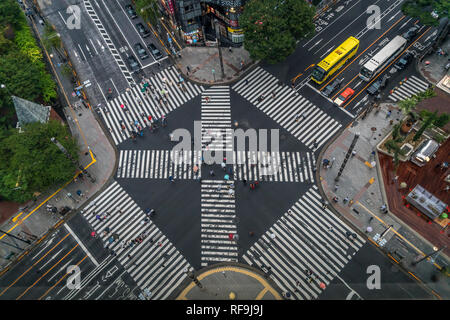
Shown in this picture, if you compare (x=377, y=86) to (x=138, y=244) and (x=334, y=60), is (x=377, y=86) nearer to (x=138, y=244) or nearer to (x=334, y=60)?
(x=334, y=60)

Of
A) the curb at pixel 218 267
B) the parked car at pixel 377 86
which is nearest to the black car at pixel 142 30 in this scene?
the parked car at pixel 377 86

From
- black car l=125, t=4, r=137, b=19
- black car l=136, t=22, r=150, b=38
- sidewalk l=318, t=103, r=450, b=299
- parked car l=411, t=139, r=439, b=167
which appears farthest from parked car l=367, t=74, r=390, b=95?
black car l=125, t=4, r=137, b=19

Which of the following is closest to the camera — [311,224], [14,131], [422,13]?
[311,224]

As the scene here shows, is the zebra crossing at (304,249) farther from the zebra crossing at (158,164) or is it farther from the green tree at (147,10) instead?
the green tree at (147,10)

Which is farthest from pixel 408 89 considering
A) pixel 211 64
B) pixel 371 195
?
pixel 211 64

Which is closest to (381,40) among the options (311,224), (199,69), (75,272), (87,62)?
(199,69)

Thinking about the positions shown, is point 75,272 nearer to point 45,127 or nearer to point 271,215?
point 45,127
